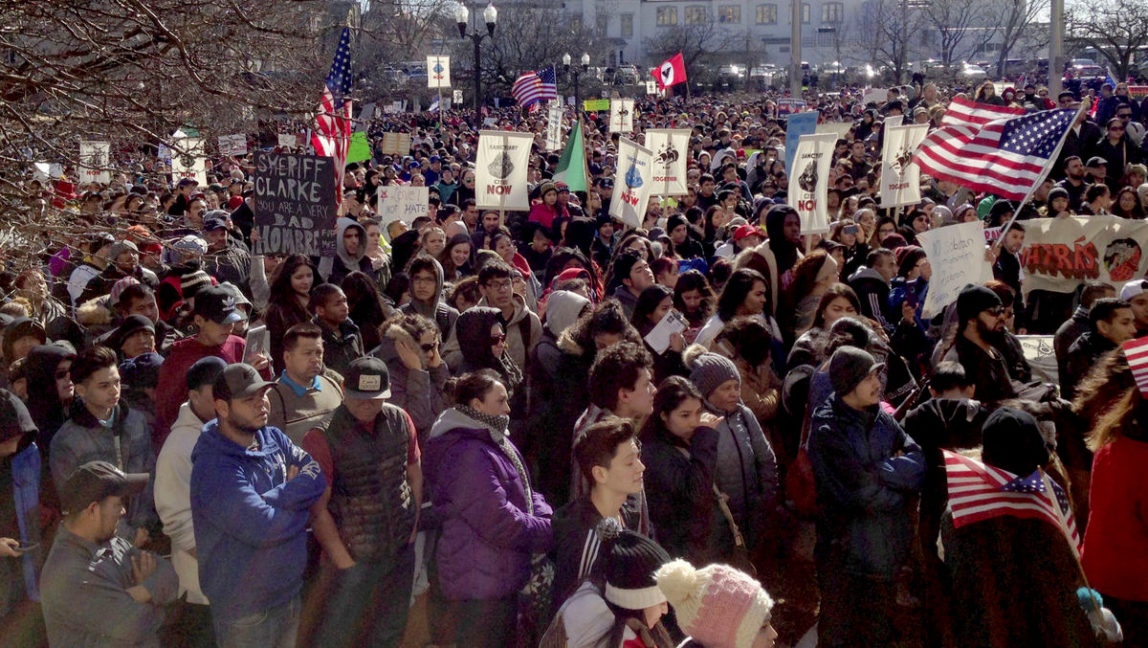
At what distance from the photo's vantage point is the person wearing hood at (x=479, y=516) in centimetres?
474

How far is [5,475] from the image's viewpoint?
538 cm

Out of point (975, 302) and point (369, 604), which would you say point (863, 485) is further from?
point (369, 604)

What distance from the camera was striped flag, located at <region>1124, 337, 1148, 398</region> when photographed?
463 centimetres

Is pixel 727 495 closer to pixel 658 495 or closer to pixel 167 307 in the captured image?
pixel 658 495

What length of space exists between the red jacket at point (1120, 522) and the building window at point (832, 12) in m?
117

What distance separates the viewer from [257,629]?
4723mm

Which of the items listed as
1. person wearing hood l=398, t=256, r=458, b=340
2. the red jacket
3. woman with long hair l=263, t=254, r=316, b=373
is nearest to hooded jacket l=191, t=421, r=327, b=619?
woman with long hair l=263, t=254, r=316, b=373

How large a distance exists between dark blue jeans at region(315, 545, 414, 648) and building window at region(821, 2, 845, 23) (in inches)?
4595

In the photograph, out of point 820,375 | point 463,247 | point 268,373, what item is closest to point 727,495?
point 820,375

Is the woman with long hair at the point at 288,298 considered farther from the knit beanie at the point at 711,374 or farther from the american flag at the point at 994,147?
the american flag at the point at 994,147

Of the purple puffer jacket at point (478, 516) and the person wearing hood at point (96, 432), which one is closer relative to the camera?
the purple puffer jacket at point (478, 516)

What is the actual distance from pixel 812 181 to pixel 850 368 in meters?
5.97

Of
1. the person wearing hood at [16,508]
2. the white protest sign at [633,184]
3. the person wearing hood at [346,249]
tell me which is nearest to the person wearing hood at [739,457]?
the person wearing hood at [16,508]

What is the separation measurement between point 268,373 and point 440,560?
1.91m
